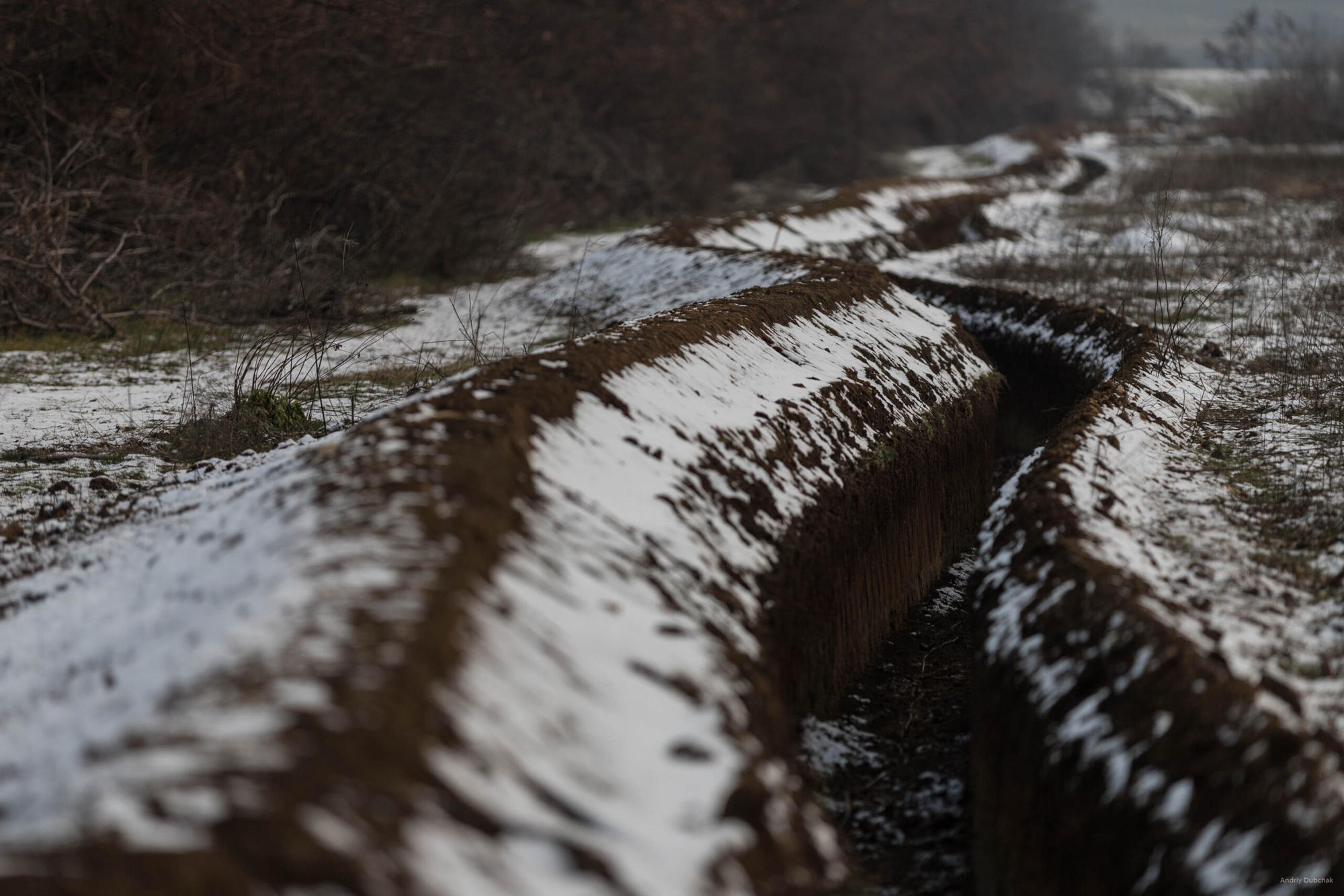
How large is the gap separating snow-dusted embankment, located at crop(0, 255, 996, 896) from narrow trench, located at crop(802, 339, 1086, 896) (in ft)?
0.67

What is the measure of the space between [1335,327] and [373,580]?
7641 mm

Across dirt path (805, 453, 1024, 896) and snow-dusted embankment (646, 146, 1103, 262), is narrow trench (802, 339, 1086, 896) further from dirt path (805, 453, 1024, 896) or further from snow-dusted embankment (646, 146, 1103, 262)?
snow-dusted embankment (646, 146, 1103, 262)

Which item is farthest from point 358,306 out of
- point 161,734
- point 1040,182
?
point 1040,182

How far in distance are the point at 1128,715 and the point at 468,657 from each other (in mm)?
1590

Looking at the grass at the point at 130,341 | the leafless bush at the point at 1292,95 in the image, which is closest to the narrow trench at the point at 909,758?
the grass at the point at 130,341

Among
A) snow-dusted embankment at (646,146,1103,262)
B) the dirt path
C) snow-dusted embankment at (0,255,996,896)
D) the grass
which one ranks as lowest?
the dirt path

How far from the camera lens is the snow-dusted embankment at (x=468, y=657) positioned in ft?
5.25

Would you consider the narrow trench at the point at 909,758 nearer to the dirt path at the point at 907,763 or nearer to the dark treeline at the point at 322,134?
the dirt path at the point at 907,763

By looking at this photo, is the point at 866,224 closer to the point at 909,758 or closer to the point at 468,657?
the point at 909,758

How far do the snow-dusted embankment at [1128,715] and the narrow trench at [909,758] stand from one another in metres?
0.17

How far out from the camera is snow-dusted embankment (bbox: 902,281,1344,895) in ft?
7.25

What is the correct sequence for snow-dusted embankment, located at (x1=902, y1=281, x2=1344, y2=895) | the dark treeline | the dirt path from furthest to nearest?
the dark treeline
the dirt path
snow-dusted embankment, located at (x1=902, y1=281, x2=1344, y2=895)

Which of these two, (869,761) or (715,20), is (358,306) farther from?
(715,20)

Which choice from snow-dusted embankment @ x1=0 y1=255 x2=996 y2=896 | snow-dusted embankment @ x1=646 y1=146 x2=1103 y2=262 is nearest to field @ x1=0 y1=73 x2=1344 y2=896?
snow-dusted embankment @ x1=0 y1=255 x2=996 y2=896
